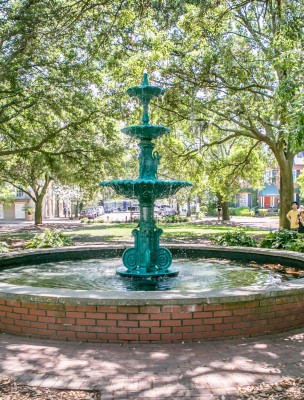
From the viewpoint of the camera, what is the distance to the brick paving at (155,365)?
11.9 feet

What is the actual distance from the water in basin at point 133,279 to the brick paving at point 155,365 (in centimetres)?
205

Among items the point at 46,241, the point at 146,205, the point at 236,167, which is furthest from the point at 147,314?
the point at 236,167

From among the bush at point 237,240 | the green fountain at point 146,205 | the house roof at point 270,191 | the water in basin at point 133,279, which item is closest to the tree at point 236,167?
the bush at point 237,240

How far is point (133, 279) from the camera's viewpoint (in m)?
7.84

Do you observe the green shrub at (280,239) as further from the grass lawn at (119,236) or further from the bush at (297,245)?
the grass lawn at (119,236)

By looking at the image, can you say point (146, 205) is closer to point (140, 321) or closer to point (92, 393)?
point (140, 321)

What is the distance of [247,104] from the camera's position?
1777 cm

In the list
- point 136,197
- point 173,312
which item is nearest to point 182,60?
point 136,197

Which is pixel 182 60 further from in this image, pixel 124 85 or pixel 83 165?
pixel 83 165

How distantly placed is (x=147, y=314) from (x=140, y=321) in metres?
0.12

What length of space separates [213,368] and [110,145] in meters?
20.1

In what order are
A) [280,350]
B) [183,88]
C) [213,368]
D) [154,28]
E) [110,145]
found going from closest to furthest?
[213,368], [280,350], [154,28], [183,88], [110,145]

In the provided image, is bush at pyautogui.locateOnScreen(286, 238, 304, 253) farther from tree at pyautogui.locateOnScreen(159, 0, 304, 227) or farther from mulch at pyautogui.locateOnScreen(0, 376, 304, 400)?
mulch at pyautogui.locateOnScreen(0, 376, 304, 400)

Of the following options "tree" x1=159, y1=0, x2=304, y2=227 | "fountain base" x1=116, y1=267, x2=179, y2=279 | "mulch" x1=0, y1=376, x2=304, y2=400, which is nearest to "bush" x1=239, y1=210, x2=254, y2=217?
"tree" x1=159, y1=0, x2=304, y2=227
